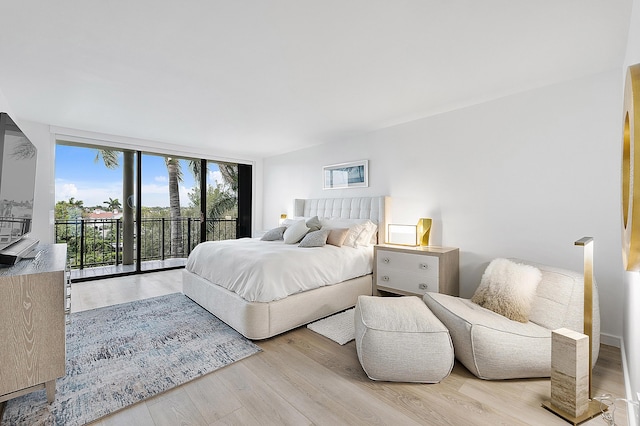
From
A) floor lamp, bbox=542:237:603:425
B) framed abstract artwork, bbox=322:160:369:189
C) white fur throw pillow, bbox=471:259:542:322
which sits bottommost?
floor lamp, bbox=542:237:603:425

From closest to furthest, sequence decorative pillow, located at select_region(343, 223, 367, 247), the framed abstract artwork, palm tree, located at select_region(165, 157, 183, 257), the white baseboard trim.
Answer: the white baseboard trim, decorative pillow, located at select_region(343, 223, 367, 247), the framed abstract artwork, palm tree, located at select_region(165, 157, 183, 257)

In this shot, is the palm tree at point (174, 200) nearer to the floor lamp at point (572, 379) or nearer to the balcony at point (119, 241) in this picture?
the balcony at point (119, 241)

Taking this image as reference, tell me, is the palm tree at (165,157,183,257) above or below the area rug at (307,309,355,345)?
above

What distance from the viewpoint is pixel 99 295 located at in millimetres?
3945

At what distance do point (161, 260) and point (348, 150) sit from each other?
485 centimetres

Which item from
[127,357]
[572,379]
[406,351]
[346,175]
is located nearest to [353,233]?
[346,175]

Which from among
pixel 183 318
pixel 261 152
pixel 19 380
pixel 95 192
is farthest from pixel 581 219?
pixel 95 192

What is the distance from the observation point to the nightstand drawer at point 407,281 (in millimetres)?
3279

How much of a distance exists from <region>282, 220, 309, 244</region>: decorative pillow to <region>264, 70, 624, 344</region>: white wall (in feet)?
4.23

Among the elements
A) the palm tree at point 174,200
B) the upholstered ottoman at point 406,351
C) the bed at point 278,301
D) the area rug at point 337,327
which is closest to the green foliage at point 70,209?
the palm tree at point 174,200

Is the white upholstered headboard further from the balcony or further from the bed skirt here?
the balcony

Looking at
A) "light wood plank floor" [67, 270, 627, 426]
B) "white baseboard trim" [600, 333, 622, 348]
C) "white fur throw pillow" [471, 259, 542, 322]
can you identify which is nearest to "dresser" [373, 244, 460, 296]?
"white fur throw pillow" [471, 259, 542, 322]

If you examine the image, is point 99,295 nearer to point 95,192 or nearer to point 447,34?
point 95,192

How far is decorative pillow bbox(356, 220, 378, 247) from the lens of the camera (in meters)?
3.93
